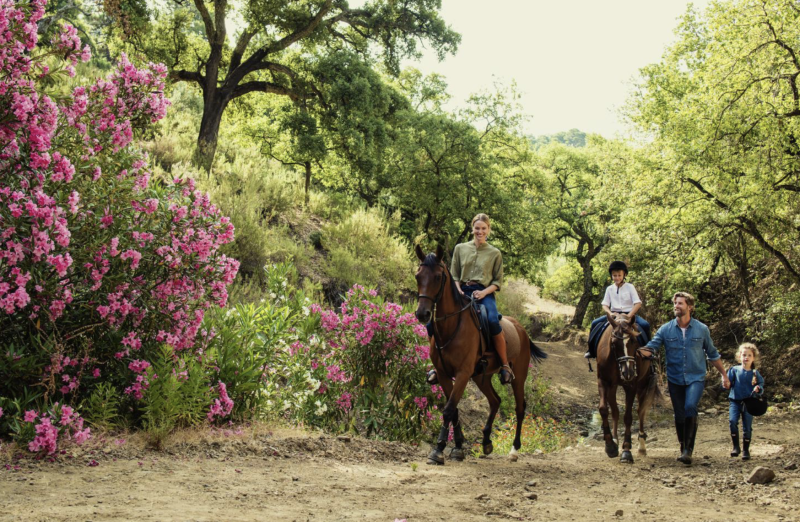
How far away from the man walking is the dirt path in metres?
0.58

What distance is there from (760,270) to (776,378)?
351 centimetres

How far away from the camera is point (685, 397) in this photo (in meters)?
8.86

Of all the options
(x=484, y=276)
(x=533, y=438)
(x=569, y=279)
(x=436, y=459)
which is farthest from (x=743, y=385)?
(x=569, y=279)

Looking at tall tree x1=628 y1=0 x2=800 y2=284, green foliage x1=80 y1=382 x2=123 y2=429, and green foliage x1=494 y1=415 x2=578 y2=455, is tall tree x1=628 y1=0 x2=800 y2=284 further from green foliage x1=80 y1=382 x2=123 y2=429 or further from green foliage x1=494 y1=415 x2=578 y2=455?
green foliage x1=80 y1=382 x2=123 y2=429

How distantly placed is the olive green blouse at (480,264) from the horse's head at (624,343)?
68.6 inches

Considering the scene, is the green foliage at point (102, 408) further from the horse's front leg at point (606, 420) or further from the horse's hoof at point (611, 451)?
the horse's hoof at point (611, 451)

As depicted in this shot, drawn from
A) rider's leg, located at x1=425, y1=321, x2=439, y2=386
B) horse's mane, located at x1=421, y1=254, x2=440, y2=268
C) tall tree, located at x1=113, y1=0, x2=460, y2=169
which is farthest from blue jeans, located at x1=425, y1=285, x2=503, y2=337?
tall tree, located at x1=113, y1=0, x2=460, y2=169

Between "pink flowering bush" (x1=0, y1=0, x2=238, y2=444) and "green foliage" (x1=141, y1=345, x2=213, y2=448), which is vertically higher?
"pink flowering bush" (x1=0, y1=0, x2=238, y2=444)

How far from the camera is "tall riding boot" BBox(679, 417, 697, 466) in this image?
863 centimetres

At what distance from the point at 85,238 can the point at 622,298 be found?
7.18 m

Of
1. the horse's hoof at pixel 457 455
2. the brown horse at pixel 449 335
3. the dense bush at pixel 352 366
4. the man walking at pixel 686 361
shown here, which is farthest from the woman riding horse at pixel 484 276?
the man walking at pixel 686 361

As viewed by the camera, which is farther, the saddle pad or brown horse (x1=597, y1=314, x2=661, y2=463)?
the saddle pad

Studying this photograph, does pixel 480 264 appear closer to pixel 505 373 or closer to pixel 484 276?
pixel 484 276

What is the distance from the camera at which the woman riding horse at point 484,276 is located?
870 centimetres
